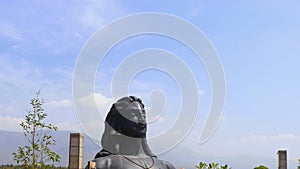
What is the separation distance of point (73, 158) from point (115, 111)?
5.89m

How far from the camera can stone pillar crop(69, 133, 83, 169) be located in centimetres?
1212

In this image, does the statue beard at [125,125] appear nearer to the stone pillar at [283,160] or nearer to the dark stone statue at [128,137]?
the dark stone statue at [128,137]

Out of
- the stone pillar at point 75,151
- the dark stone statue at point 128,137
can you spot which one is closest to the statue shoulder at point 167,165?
the dark stone statue at point 128,137

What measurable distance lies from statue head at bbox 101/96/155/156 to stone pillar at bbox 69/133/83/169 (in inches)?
225

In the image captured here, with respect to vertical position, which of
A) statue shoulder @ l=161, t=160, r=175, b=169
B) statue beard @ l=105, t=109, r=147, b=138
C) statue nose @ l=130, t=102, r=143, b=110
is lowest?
statue shoulder @ l=161, t=160, r=175, b=169

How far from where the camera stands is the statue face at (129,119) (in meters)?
6.59

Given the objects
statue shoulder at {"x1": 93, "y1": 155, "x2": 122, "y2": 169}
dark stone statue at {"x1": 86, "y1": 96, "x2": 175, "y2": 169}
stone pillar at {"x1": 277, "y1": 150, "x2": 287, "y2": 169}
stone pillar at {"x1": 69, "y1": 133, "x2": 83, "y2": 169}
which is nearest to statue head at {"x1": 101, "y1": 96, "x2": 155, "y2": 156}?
dark stone statue at {"x1": 86, "y1": 96, "x2": 175, "y2": 169}

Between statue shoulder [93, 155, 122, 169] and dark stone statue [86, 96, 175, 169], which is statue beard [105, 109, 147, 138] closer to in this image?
dark stone statue [86, 96, 175, 169]

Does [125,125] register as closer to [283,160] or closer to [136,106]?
[136,106]

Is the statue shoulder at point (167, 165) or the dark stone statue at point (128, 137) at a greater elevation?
the dark stone statue at point (128, 137)

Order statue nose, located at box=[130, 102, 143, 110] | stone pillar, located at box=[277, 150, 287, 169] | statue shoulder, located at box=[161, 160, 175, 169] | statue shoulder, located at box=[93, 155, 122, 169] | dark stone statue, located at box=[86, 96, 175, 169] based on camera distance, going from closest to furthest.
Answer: statue shoulder, located at box=[93, 155, 122, 169], dark stone statue, located at box=[86, 96, 175, 169], statue nose, located at box=[130, 102, 143, 110], statue shoulder, located at box=[161, 160, 175, 169], stone pillar, located at box=[277, 150, 287, 169]

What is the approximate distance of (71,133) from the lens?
1227 cm

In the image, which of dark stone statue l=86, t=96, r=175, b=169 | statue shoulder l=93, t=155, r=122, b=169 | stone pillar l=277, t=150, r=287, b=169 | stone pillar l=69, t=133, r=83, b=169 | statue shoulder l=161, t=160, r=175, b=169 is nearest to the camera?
statue shoulder l=93, t=155, r=122, b=169

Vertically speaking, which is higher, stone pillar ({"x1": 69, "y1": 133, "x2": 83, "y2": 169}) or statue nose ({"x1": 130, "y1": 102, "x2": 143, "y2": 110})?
statue nose ({"x1": 130, "y1": 102, "x2": 143, "y2": 110})
